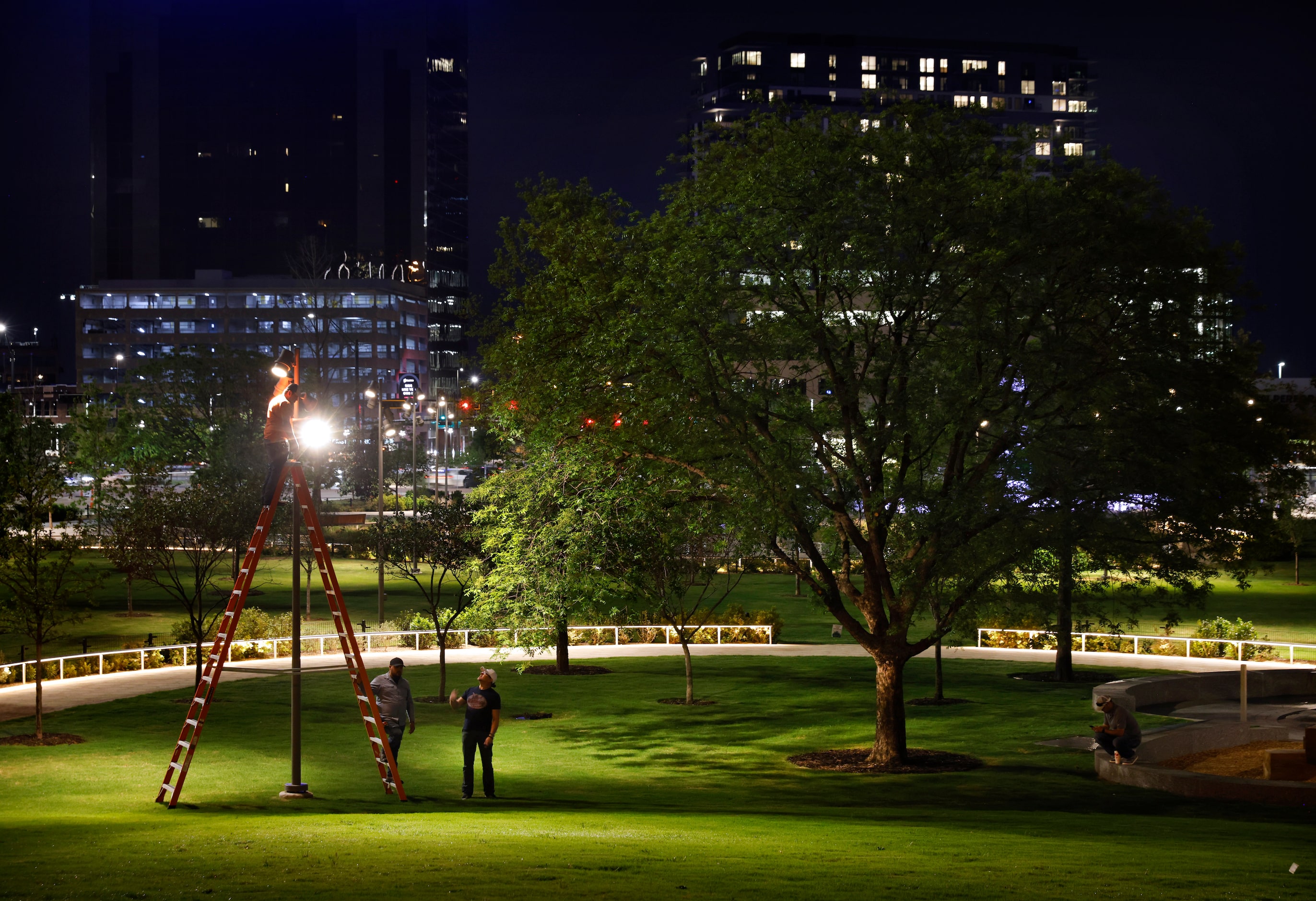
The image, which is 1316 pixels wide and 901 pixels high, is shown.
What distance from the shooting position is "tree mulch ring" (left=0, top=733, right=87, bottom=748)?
22188 millimetres

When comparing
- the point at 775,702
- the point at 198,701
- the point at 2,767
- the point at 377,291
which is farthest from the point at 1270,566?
the point at 377,291

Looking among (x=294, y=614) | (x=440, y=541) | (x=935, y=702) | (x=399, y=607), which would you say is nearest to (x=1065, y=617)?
(x=935, y=702)

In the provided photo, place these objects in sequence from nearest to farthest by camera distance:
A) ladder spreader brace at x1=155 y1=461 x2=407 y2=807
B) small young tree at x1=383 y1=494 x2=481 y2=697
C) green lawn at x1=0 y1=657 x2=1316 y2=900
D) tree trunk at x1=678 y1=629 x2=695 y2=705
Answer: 1. green lawn at x1=0 y1=657 x2=1316 y2=900
2. ladder spreader brace at x1=155 y1=461 x2=407 y2=807
3. tree trunk at x1=678 y1=629 x2=695 y2=705
4. small young tree at x1=383 y1=494 x2=481 y2=697

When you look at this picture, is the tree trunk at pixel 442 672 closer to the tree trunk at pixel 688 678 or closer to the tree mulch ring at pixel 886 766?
the tree trunk at pixel 688 678

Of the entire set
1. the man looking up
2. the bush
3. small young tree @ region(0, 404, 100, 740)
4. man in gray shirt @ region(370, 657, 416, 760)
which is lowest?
the bush

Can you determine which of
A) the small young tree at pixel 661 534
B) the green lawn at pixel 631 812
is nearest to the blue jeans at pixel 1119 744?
the green lawn at pixel 631 812

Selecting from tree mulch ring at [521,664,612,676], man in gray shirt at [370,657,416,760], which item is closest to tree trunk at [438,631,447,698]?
tree mulch ring at [521,664,612,676]

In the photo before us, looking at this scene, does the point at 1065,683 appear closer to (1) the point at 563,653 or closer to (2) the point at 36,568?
(1) the point at 563,653

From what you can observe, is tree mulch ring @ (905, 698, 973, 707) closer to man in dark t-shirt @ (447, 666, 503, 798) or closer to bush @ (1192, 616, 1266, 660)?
bush @ (1192, 616, 1266, 660)

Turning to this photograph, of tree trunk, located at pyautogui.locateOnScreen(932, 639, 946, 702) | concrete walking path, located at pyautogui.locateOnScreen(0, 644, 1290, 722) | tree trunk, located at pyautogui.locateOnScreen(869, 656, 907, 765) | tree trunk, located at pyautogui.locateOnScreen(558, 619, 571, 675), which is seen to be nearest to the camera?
tree trunk, located at pyautogui.locateOnScreen(869, 656, 907, 765)

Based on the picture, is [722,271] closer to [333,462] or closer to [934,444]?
[934,444]

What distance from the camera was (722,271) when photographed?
813 inches

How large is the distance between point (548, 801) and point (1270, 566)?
13.2 meters

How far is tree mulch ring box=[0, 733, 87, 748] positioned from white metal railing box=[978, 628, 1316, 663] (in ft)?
72.6
